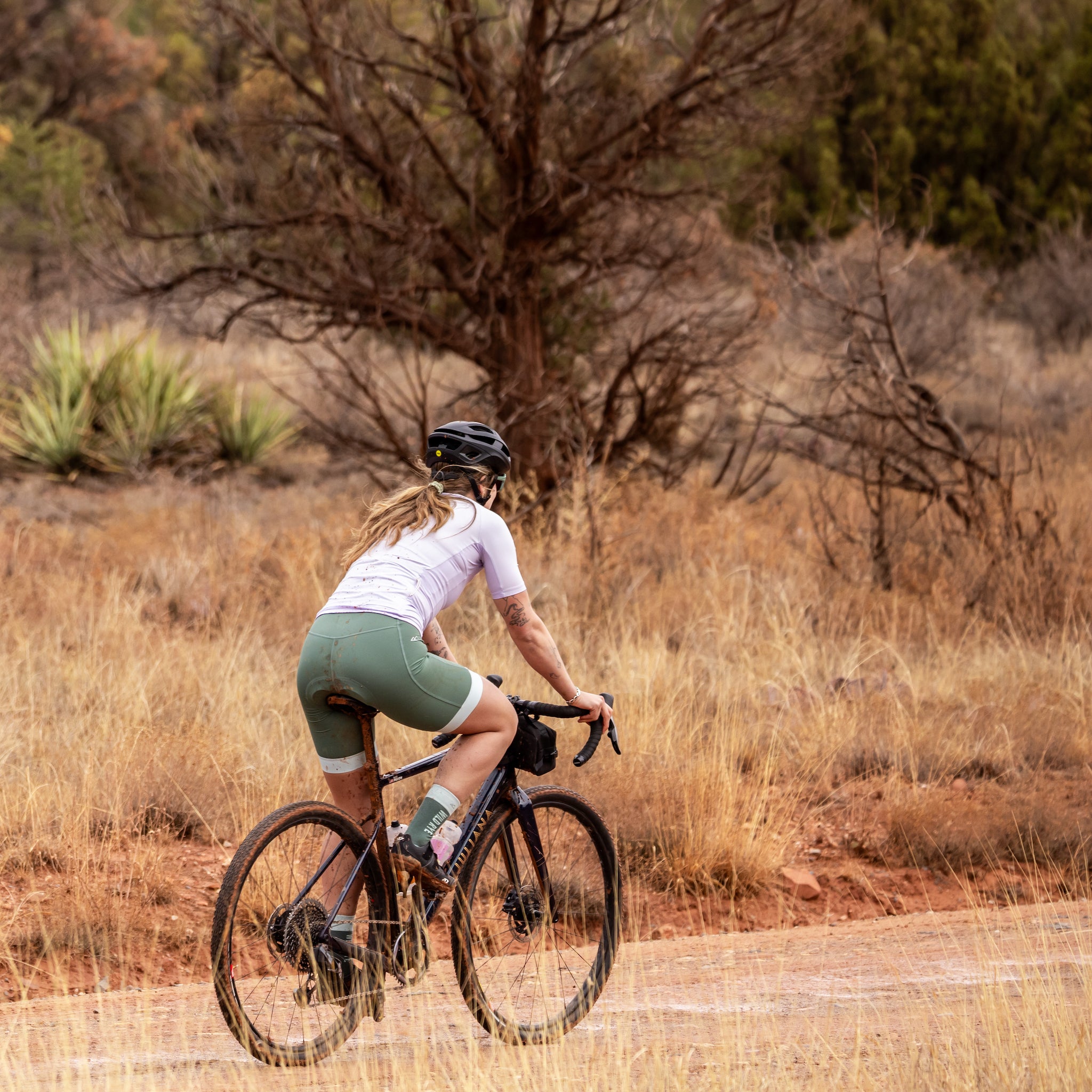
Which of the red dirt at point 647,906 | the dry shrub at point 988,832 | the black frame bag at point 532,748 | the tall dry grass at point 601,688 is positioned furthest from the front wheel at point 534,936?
the dry shrub at point 988,832

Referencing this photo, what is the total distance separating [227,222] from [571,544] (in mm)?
4353

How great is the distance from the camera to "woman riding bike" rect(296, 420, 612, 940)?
3.60 metres

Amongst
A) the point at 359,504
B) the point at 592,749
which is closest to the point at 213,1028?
the point at 592,749

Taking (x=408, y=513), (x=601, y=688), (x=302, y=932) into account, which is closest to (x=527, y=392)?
(x=601, y=688)

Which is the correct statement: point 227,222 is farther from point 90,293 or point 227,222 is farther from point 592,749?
point 90,293

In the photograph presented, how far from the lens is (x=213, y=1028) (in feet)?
13.6

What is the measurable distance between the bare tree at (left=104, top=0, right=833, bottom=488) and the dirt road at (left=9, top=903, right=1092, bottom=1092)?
6.05m

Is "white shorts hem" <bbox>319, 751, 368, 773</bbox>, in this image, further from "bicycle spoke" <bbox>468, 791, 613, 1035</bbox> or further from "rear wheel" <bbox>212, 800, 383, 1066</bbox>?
"bicycle spoke" <bbox>468, 791, 613, 1035</bbox>

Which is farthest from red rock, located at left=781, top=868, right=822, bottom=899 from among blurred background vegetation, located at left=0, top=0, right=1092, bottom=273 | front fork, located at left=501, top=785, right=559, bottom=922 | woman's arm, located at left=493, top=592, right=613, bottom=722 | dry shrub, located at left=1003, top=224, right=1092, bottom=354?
dry shrub, located at left=1003, top=224, right=1092, bottom=354

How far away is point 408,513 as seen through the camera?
378 cm

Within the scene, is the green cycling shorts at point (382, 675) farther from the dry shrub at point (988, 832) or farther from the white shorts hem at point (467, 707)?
the dry shrub at point (988, 832)

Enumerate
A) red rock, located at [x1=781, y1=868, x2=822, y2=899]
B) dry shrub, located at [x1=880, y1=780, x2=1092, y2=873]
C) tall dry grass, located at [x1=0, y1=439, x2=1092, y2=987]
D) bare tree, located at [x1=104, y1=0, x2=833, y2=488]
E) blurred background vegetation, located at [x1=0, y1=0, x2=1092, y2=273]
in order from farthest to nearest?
blurred background vegetation, located at [x1=0, y1=0, x2=1092, y2=273] < bare tree, located at [x1=104, y1=0, x2=833, y2=488] < dry shrub, located at [x1=880, y1=780, x2=1092, y2=873] < red rock, located at [x1=781, y1=868, x2=822, y2=899] < tall dry grass, located at [x1=0, y1=439, x2=1092, y2=987]

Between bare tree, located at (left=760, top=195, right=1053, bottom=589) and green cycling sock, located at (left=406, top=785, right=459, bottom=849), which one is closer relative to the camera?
green cycling sock, located at (left=406, top=785, right=459, bottom=849)

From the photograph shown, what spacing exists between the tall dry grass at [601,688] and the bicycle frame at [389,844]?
1.71m
